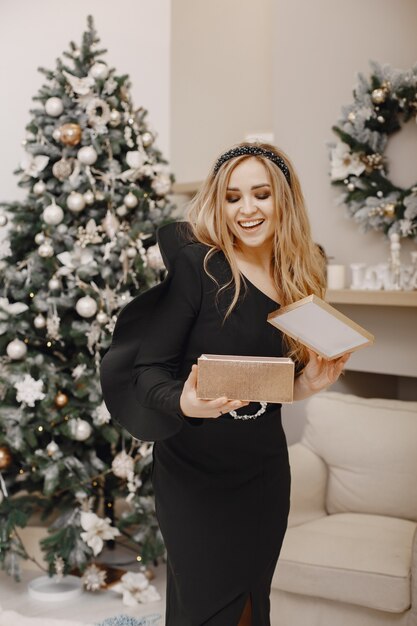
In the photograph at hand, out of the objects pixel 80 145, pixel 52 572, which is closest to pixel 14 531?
pixel 52 572

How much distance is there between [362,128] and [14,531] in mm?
2294

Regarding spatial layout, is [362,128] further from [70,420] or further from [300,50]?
[70,420]

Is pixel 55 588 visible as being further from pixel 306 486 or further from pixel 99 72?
pixel 99 72

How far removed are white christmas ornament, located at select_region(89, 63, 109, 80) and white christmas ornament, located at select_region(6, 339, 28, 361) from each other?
45.8 inches

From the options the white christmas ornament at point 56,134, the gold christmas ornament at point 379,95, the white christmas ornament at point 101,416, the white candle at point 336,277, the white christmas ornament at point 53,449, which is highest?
the gold christmas ornament at point 379,95

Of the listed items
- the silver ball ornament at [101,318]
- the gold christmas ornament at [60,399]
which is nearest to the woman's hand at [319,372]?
the silver ball ornament at [101,318]

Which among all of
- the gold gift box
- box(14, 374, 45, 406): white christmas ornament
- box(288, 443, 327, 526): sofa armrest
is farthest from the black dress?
box(14, 374, 45, 406): white christmas ornament

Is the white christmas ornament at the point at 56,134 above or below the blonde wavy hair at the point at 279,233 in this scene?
above

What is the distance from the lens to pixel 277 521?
1928 millimetres

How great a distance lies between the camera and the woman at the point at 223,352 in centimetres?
176

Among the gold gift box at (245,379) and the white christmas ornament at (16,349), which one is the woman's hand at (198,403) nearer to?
the gold gift box at (245,379)

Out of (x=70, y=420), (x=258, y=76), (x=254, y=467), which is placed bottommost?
(x=70, y=420)

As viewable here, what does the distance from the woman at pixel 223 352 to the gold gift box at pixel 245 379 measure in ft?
0.73

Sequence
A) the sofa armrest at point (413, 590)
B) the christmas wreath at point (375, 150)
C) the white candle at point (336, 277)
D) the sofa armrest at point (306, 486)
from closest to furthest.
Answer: the sofa armrest at point (413, 590) → the sofa armrest at point (306, 486) → the christmas wreath at point (375, 150) → the white candle at point (336, 277)
